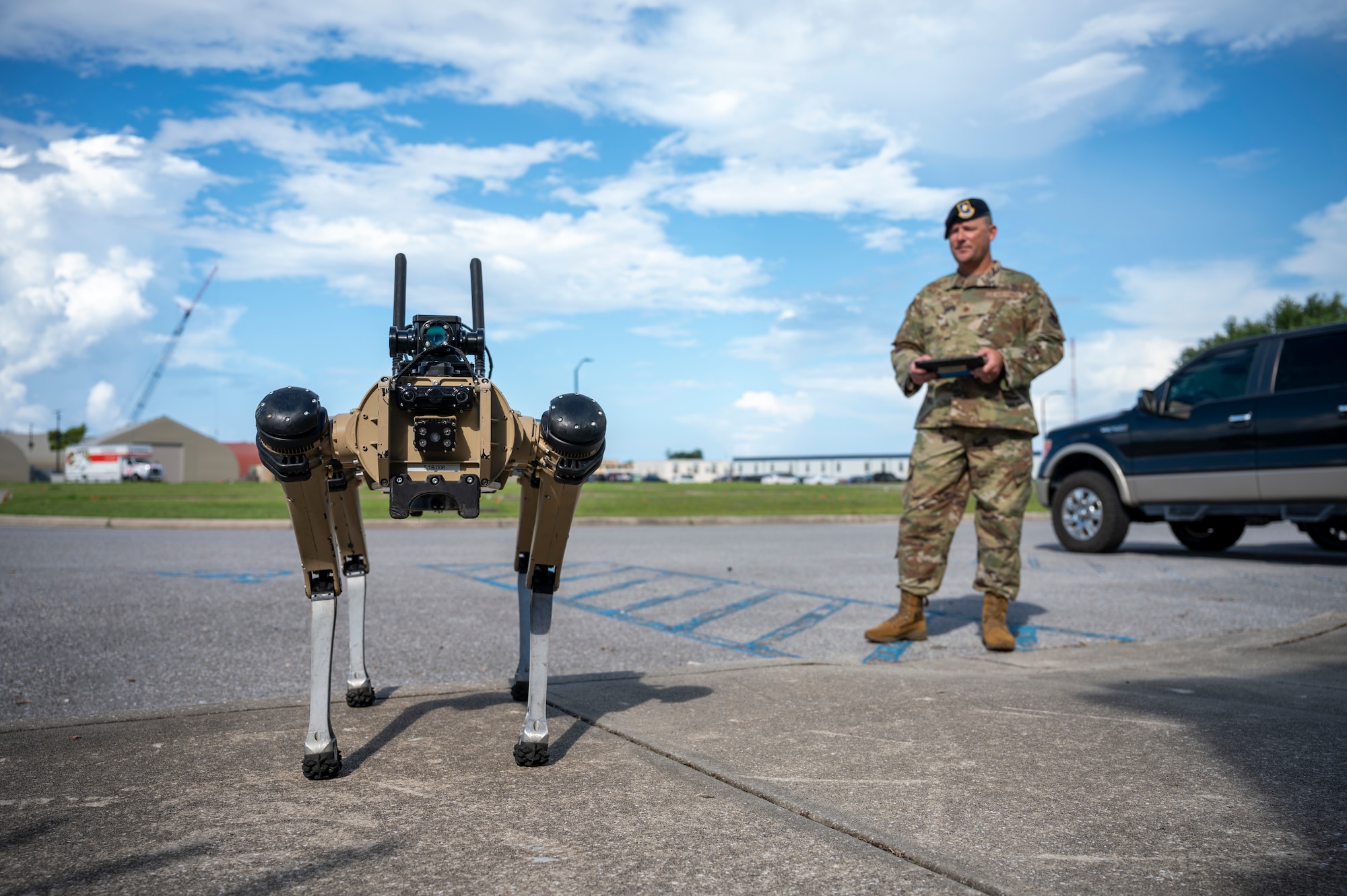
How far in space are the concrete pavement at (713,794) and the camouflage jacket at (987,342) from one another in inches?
63.9

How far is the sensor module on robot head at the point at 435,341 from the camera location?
2.34m

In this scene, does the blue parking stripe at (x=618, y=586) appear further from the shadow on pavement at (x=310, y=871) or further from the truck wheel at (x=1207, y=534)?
the truck wheel at (x=1207, y=534)

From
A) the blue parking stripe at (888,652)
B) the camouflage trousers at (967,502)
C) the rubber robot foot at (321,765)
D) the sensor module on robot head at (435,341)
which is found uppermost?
the sensor module on robot head at (435,341)

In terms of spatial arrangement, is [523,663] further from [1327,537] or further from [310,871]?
[1327,537]

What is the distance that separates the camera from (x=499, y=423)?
2324 mm

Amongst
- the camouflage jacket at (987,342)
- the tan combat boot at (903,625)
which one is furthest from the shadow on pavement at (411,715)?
the camouflage jacket at (987,342)

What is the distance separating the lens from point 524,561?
3.02m

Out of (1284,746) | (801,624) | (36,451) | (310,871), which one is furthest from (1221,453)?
(36,451)

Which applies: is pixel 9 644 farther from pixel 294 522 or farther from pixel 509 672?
pixel 294 522

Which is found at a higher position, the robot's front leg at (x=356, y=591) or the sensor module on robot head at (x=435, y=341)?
the sensor module on robot head at (x=435, y=341)

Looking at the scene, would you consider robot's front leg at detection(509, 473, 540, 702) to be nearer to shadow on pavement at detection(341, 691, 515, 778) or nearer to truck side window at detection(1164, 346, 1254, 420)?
shadow on pavement at detection(341, 691, 515, 778)

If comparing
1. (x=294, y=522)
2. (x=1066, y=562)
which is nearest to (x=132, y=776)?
(x=294, y=522)

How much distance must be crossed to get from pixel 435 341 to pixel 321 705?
96cm

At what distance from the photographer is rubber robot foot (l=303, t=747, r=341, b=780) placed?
89.0 inches
